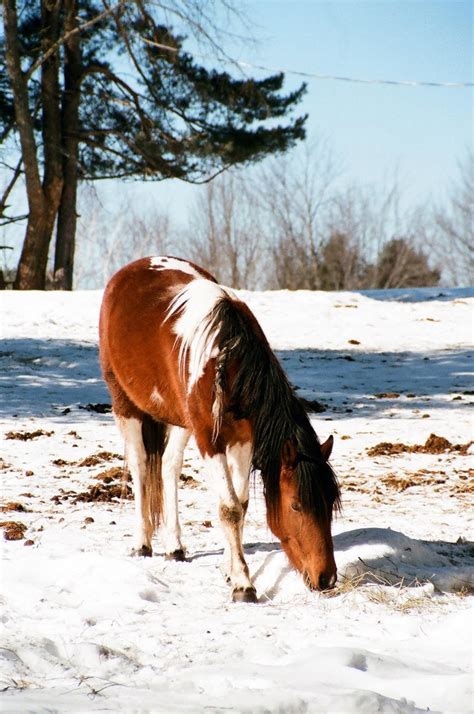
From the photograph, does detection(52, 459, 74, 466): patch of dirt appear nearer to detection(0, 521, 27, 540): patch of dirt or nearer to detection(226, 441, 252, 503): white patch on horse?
detection(0, 521, 27, 540): patch of dirt

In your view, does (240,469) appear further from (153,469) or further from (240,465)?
(153,469)

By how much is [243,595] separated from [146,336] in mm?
1552

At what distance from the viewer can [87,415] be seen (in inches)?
349

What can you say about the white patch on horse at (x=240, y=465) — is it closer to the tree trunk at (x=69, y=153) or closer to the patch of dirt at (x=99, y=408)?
the patch of dirt at (x=99, y=408)

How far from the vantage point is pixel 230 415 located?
3.95 metres

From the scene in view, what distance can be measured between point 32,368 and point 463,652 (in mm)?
8754

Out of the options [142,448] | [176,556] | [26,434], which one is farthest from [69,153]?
[176,556]

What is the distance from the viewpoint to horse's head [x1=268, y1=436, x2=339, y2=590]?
3.70 m

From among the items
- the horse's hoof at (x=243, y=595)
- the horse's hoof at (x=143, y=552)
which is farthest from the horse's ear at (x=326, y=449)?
the horse's hoof at (x=143, y=552)

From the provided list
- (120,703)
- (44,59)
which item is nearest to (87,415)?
(120,703)

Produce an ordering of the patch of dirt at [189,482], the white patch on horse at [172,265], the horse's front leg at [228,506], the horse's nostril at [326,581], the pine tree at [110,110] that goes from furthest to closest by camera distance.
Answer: the pine tree at [110,110] → the patch of dirt at [189,482] → the white patch on horse at [172,265] → the horse's front leg at [228,506] → the horse's nostril at [326,581]

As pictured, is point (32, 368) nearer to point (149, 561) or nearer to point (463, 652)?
point (149, 561)

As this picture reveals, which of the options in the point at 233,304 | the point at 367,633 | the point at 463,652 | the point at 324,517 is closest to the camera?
the point at 463,652

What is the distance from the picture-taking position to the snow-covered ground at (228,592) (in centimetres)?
263
